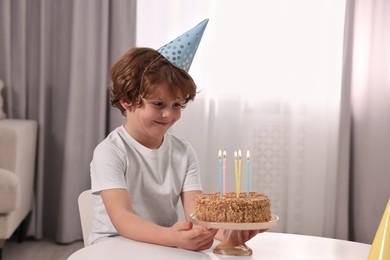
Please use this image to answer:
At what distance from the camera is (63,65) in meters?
3.57

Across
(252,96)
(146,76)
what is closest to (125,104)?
(146,76)

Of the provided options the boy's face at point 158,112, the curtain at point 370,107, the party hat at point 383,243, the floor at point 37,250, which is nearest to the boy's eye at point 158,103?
the boy's face at point 158,112

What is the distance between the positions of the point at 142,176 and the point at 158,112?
0.17 m

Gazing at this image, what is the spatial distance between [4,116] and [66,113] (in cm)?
31

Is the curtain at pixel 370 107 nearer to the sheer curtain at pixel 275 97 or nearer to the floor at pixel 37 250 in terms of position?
the sheer curtain at pixel 275 97

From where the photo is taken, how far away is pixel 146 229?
1.34 meters

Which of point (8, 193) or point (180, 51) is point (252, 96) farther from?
point (180, 51)

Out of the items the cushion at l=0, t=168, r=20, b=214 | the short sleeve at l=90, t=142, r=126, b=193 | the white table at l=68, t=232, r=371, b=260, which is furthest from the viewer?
the cushion at l=0, t=168, r=20, b=214

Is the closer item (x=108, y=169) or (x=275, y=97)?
(x=108, y=169)

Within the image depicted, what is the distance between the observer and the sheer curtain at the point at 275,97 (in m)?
3.63

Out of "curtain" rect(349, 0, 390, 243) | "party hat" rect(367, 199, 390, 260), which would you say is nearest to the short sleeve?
"party hat" rect(367, 199, 390, 260)

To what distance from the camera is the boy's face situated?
157 cm

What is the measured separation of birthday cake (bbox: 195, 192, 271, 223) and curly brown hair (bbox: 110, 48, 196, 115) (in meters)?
0.38

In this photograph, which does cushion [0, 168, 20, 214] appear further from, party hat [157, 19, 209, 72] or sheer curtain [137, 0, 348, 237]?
party hat [157, 19, 209, 72]
